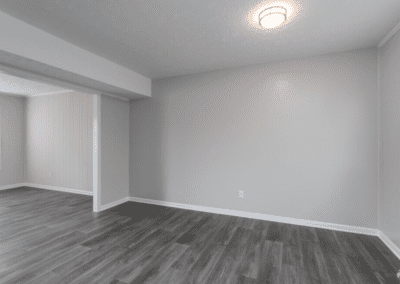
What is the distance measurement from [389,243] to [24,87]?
767 centimetres

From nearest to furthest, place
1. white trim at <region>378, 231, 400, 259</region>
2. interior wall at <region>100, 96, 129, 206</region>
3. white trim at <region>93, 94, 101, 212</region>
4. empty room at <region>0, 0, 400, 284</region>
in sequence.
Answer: empty room at <region>0, 0, 400, 284</region>
white trim at <region>378, 231, 400, 259</region>
white trim at <region>93, 94, 101, 212</region>
interior wall at <region>100, 96, 129, 206</region>

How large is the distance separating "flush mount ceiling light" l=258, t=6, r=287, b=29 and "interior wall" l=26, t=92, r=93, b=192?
14.4 feet

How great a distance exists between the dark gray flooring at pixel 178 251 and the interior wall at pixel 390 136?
408 mm

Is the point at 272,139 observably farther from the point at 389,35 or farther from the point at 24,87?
the point at 24,87

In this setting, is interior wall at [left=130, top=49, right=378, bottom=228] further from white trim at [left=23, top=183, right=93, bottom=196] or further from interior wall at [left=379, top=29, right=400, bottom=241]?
white trim at [left=23, top=183, right=93, bottom=196]

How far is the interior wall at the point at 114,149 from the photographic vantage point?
388 centimetres

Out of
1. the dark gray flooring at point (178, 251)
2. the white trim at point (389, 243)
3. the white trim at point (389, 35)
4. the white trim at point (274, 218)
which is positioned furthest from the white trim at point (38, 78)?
the white trim at point (389, 243)

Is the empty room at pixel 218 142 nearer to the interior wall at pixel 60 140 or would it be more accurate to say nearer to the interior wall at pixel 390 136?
the interior wall at pixel 390 136

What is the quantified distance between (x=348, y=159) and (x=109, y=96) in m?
4.41

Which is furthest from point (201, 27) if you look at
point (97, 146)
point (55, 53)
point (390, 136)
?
point (97, 146)

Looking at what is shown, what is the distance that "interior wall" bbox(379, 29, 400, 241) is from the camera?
2.25m

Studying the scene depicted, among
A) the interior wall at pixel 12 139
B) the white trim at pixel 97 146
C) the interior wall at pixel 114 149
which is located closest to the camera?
the white trim at pixel 97 146

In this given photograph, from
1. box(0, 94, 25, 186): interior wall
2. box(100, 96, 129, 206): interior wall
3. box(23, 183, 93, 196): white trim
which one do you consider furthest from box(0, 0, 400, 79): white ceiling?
box(0, 94, 25, 186): interior wall

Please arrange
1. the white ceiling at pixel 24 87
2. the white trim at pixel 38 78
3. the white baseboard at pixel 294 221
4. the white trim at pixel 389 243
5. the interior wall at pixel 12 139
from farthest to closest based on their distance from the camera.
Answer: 1. the interior wall at pixel 12 139
2. the white ceiling at pixel 24 87
3. the white baseboard at pixel 294 221
4. the white trim at pixel 38 78
5. the white trim at pixel 389 243
